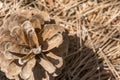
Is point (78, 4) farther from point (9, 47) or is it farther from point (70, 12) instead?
point (9, 47)

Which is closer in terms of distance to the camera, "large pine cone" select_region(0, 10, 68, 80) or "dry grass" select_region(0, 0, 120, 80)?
"large pine cone" select_region(0, 10, 68, 80)

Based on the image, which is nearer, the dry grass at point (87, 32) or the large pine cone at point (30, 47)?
the large pine cone at point (30, 47)

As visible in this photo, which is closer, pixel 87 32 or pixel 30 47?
pixel 30 47

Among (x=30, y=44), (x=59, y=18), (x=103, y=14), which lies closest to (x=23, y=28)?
(x=30, y=44)
